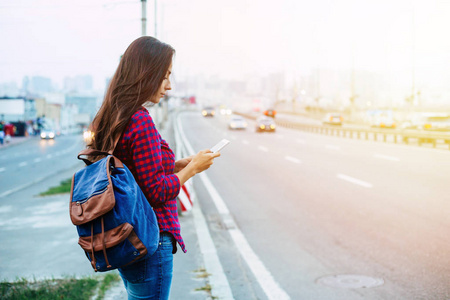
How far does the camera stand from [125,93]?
2.52m

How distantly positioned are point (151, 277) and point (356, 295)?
3453 millimetres

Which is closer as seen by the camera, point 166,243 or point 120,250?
point 120,250

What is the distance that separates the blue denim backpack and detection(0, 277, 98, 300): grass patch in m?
2.91

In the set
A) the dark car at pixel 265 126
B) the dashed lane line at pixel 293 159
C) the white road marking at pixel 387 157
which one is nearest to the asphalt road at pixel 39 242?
the dashed lane line at pixel 293 159

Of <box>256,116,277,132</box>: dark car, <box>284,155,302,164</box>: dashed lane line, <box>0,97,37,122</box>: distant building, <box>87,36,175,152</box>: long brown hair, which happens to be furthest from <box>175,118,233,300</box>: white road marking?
<box>0,97,37,122</box>: distant building

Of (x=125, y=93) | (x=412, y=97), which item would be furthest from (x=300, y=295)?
(x=412, y=97)

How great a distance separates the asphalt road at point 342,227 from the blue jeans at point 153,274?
3.09 meters

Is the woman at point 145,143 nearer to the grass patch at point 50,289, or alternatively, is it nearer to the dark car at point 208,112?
the grass patch at point 50,289

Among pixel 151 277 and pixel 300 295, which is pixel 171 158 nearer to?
pixel 151 277

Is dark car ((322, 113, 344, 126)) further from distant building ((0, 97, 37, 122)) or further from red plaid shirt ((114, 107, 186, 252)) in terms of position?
distant building ((0, 97, 37, 122))

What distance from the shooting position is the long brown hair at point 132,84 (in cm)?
250

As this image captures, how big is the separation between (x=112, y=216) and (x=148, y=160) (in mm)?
310

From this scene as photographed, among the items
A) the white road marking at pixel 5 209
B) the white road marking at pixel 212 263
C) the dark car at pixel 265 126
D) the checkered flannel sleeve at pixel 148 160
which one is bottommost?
the white road marking at pixel 5 209

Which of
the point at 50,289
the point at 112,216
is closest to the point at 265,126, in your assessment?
the point at 50,289
